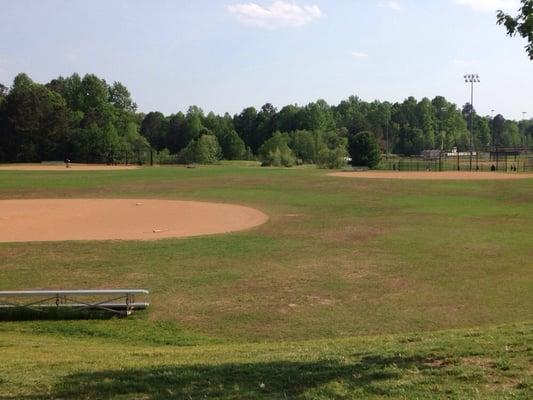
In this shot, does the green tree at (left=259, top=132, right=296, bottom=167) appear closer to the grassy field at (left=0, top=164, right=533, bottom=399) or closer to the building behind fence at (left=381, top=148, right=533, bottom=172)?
the building behind fence at (left=381, top=148, right=533, bottom=172)

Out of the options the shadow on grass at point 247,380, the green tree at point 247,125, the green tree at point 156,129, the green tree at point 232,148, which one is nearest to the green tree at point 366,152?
the green tree at point 232,148

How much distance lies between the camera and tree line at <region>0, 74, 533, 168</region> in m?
110

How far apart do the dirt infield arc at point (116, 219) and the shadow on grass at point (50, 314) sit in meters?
10.4

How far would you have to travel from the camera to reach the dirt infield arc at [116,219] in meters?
25.5

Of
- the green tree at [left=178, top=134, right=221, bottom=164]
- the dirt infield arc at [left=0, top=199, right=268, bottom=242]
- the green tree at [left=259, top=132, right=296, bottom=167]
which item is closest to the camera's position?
the dirt infield arc at [left=0, top=199, right=268, bottom=242]

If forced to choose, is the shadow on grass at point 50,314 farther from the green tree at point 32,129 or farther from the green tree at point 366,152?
the green tree at point 32,129

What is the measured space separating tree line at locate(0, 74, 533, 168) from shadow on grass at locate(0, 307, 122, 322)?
89616 millimetres

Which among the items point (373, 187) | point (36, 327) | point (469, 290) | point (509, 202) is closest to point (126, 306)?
point (36, 327)

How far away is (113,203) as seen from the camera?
3841 cm

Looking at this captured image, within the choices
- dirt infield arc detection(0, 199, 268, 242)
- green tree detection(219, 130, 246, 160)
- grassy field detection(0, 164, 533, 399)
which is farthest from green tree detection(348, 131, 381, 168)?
grassy field detection(0, 164, 533, 399)

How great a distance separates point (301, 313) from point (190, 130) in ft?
449

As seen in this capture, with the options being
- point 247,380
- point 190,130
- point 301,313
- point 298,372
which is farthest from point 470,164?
point 247,380

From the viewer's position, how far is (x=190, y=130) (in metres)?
148

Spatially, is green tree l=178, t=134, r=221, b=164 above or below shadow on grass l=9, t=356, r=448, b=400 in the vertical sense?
above
